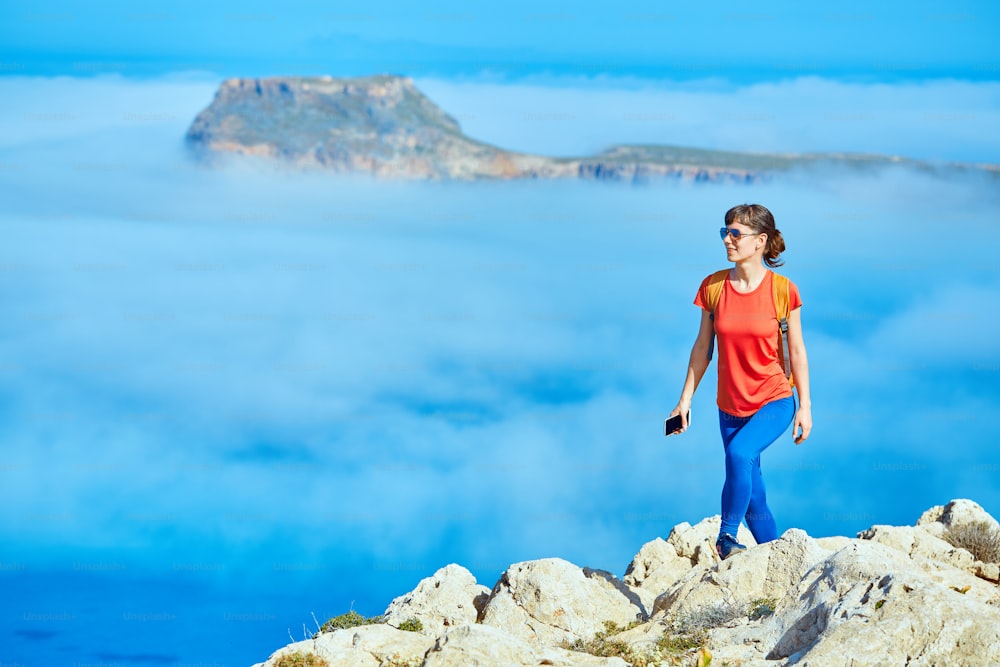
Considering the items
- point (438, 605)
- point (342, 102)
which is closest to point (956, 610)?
point (438, 605)

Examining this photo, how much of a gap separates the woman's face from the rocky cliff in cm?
192

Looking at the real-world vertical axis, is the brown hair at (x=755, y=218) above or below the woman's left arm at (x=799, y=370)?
above

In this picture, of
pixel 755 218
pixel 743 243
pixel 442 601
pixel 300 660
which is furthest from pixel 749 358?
pixel 300 660

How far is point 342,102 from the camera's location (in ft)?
655

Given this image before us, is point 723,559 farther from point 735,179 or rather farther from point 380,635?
point 735,179

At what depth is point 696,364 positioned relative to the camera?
866 cm

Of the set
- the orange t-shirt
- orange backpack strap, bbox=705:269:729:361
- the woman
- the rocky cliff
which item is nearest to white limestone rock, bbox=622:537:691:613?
the rocky cliff

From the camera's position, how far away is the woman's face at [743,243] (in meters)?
8.20

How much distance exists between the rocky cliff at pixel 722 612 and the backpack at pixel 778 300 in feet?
3.89

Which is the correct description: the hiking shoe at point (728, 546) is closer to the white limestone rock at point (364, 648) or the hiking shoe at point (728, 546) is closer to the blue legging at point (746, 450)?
the blue legging at point (746, 450)

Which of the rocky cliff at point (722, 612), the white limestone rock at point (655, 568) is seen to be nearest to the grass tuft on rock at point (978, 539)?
the rocky cliff at point (722, 612)

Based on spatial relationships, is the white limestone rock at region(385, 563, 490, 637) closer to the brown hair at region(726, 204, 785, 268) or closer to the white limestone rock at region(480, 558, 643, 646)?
the white limestone rock at region(480, 558, 643, 646)

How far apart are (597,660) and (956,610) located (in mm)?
1961

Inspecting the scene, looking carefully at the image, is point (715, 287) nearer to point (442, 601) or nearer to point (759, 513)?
point (759, 513)
